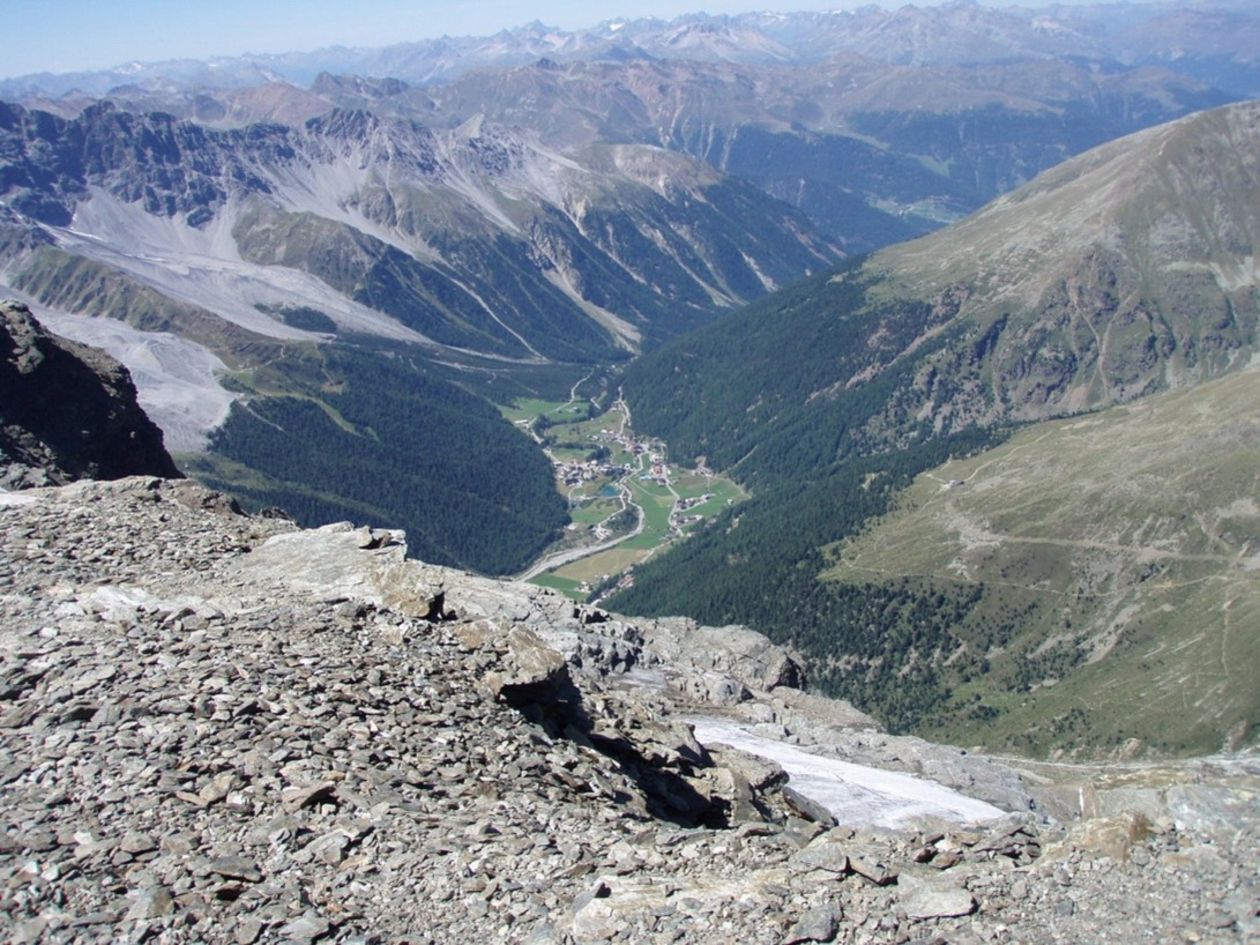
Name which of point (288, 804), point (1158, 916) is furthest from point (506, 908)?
point (1158, 916)

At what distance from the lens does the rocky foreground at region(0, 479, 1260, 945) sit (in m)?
20.0

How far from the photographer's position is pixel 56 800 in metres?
22.5

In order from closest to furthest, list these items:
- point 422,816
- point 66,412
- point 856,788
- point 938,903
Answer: point 938,903 < point 422,816 < point 856,788 < point 66,412

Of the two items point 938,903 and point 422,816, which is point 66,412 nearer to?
point 422,816

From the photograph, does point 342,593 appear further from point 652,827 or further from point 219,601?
point 652,827

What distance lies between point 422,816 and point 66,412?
61686 millimetres

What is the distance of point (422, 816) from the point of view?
23.8m

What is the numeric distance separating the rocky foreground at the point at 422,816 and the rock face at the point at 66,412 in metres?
33.9

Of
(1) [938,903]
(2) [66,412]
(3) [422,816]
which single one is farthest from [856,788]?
(2) [66,412]

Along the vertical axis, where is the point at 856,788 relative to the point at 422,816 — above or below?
below

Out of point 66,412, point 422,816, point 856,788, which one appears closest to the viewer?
point 422,816

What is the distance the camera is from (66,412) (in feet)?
241

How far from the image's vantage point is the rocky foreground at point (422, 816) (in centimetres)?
2000

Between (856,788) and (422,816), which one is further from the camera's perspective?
(856,788)
